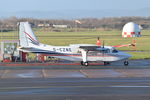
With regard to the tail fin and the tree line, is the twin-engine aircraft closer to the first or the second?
the tail fin

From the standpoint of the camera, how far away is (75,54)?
32750 millimetres

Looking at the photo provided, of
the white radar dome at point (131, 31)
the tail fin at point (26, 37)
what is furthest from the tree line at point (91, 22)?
the tail fin at point (26, 37)

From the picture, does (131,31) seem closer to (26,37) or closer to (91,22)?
(26,37)

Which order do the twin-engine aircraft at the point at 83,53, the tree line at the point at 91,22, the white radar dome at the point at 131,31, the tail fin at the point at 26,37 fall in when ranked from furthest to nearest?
the tree line at the point at 91,22 → the white radar dome at the point at 131,31 → the tail fin at the point at 26,37 → the twin-engine aircraft at the point at 83,53

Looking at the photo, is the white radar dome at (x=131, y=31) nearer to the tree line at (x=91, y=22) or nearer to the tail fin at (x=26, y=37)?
the tail fin at (x=26, y=37)

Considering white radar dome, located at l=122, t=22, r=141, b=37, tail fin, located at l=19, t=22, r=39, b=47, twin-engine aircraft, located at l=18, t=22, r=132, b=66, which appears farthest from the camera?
white radar dome, located at l=122, t=22, r=141, b=37

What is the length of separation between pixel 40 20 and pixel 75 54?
14595 centimetres

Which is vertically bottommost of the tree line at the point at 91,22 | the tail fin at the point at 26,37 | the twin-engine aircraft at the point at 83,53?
the twin-engine aircraft at the point at 83,53

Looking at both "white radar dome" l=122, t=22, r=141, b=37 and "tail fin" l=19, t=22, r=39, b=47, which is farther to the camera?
"white radar dome" l=122, t=22, r=141, b=37

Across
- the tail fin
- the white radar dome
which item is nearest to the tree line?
the white radar dome

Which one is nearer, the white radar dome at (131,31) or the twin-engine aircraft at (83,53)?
the twin-engine aircraft at (83,53)

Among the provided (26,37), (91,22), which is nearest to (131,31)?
(26,37)
